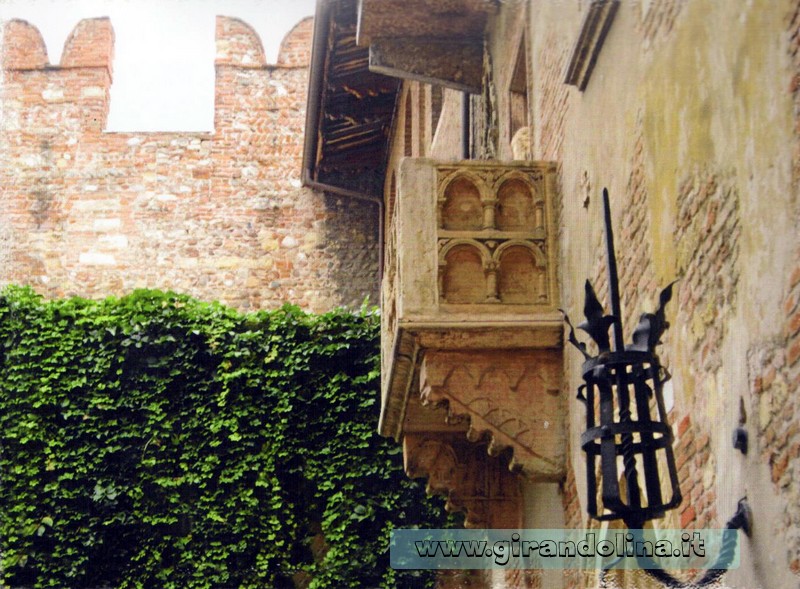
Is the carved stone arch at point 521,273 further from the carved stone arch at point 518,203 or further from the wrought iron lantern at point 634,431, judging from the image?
the wrought iron lantern at point 634,431

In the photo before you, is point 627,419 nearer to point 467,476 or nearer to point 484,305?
point 484,305

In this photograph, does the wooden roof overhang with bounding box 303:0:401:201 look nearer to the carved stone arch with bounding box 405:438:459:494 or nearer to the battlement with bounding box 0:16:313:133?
the battlement with bounding box 0:16:313:133

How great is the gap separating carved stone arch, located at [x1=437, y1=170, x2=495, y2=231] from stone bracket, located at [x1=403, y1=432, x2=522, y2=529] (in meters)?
2.01

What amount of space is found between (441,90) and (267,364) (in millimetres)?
3237

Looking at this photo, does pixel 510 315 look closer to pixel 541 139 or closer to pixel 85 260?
pixel 541 139

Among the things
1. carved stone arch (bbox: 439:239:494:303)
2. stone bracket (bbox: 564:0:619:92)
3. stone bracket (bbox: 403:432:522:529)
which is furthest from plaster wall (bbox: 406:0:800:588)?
stone bracket (bbox: 403:432:522:529)

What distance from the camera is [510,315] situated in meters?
8.00

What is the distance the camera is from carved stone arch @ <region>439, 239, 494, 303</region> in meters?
8.01

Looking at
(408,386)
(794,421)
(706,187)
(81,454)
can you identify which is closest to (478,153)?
(408,386)

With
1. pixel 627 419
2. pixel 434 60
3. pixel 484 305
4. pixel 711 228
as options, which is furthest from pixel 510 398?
pixel 434 60

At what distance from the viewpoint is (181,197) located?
17750mm

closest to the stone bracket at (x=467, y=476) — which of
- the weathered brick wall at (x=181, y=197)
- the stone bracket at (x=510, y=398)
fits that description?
the stone bracket at (x=510, y=398)

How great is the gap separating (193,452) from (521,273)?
526 centimetres

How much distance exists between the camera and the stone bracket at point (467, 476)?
9.61 metres
